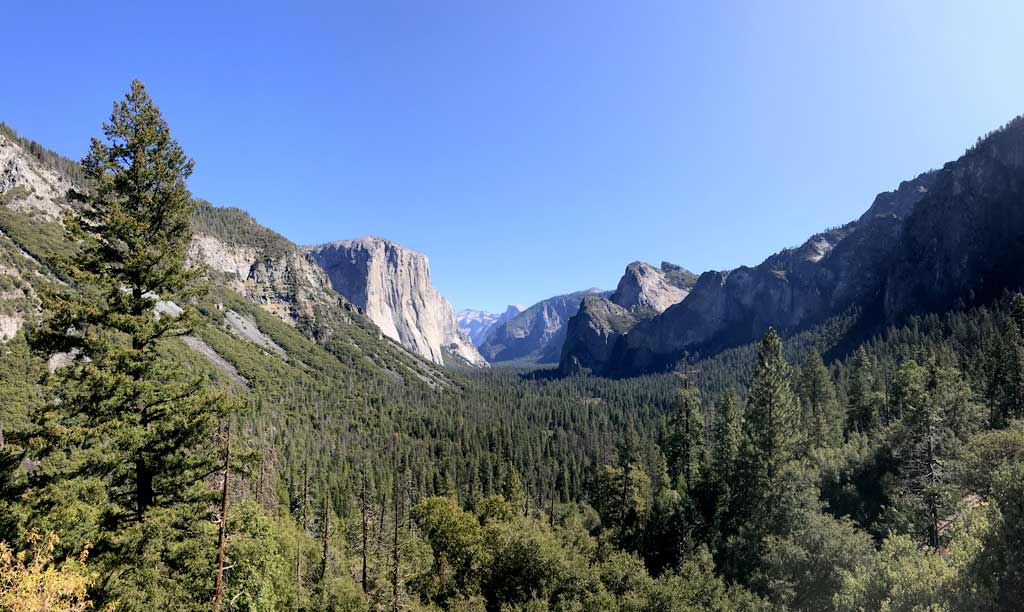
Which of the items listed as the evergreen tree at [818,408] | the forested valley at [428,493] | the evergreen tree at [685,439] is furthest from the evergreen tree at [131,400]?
the evergreen tree at [685,439]

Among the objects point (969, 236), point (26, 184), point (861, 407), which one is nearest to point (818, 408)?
point (861, 407)

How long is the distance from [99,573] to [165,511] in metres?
1.87

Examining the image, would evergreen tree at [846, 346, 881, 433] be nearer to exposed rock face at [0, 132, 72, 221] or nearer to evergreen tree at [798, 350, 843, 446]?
Answer: evergreen tree at [798, 350, 843, 446]

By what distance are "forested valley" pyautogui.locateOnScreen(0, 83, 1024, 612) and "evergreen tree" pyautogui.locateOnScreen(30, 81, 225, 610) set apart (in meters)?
0.07

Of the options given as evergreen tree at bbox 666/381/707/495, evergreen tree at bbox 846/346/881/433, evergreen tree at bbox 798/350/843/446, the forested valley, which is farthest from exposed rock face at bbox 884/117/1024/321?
evergreen tree at bbox 666/381/707/495

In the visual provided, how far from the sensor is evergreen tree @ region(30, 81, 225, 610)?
1252 centimetres

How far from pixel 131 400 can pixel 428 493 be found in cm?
8884

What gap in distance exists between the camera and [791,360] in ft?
591

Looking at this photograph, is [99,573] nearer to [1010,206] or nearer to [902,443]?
[902,443]

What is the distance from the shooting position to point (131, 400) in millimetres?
13758

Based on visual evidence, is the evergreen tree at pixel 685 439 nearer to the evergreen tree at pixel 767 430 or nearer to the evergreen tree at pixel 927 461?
the evergreen tree at pixel 767 430

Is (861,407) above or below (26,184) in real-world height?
below

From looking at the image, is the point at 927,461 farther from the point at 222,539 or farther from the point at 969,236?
the point at 969,236

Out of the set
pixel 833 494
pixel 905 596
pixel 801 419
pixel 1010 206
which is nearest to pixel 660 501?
pixel 833 494
